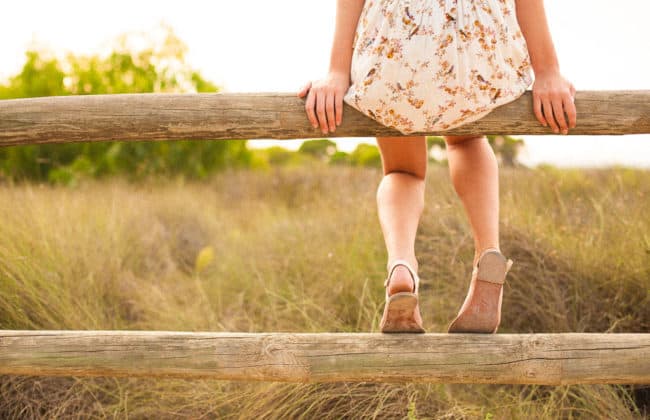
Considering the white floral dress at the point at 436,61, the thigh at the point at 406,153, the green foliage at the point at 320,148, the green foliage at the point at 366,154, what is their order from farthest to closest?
the green foliage at the point at 320,148, the green foliage at the point at 366,154, the thigh at the point at 406,153, the white floral dress at the point at 436,61

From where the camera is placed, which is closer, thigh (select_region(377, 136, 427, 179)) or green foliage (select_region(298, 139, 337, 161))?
thigh (select_region(377, 136, 427, 179))

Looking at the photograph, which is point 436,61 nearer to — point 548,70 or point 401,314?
point 548,70

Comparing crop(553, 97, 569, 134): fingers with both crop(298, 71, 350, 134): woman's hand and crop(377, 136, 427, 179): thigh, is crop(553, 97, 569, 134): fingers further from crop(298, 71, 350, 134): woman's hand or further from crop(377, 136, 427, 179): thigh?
crop(298, 71, 350, 134): woman's hand

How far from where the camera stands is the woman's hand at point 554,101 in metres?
1.82

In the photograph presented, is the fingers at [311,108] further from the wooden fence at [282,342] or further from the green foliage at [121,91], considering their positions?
the green foliage at [121,91]

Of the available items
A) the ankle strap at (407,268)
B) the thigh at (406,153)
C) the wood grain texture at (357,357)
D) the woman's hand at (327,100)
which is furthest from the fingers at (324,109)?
the wood grain texture at (357,357)

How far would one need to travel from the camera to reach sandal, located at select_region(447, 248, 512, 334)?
6.13 feet

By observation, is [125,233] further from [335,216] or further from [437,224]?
[437,224]

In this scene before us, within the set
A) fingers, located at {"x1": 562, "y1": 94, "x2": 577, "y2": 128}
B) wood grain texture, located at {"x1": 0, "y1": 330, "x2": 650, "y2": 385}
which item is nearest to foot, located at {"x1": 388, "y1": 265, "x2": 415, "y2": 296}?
wood grain texture, located at {"x1": 0, "y1": 330, "x2": 650, "y2": 385}

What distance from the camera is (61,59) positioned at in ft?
37.3

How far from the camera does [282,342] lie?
1897mm

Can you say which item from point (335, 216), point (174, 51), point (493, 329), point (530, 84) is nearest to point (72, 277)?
point (335, 216)

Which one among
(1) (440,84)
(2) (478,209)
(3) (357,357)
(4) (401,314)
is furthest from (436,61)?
(3) (357,357)

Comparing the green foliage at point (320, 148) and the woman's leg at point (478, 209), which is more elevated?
the woman's leg at point (478, 209)
